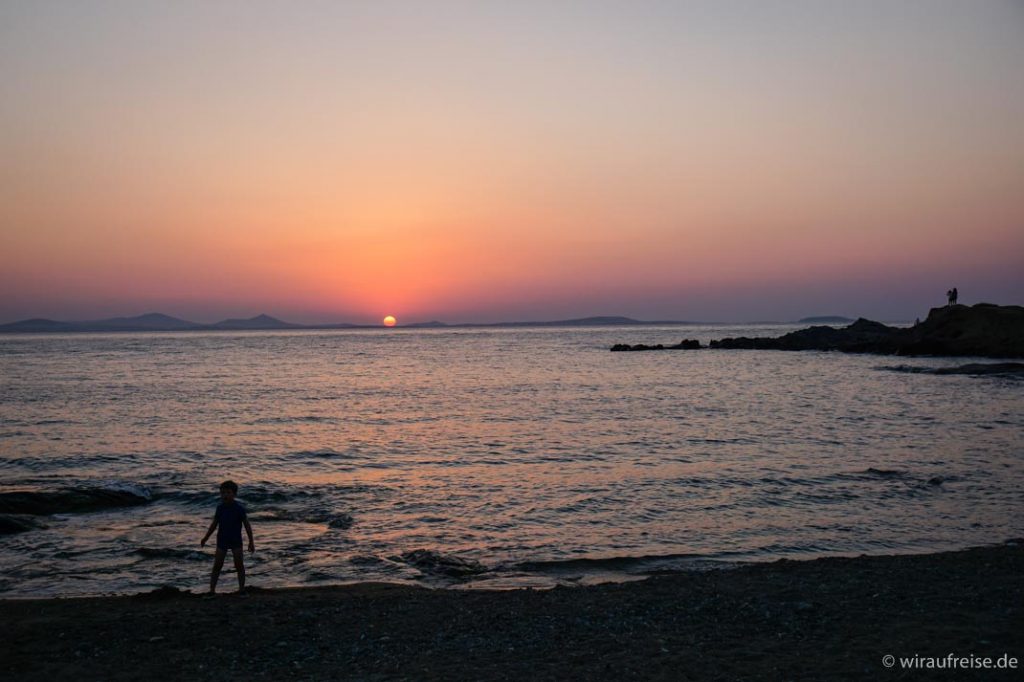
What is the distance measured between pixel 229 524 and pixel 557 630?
5.92 m

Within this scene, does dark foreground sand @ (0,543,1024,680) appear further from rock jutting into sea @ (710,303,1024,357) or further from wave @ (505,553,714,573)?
rock jutting into sea @ (710,303,1024,357)

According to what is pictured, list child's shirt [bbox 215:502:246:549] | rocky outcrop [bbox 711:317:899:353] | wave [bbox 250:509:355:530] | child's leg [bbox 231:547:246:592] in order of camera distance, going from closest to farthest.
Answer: child's leg [bbox 231:547:246:592] → child's shirt [bbox 215:502:246:549] → wave [bbox 250:509:355:530] → rocky outcrop [bbox 711:317:899:353]

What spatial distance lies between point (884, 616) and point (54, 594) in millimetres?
13154

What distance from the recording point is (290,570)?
Answer: 43.1ft

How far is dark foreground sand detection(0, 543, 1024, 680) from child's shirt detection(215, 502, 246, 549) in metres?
0.94

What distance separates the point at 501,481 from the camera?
67.6 feet

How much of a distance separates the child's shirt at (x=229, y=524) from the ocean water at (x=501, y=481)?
1.25 metres

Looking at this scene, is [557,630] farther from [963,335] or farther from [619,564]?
[963,335]

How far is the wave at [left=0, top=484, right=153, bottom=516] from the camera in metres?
17.0

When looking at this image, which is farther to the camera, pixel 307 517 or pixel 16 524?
pixel 307 517

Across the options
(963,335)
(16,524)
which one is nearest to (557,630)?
(16,524)

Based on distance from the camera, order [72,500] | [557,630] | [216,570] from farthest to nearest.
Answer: [72,500] → [216,570] → [557,630]

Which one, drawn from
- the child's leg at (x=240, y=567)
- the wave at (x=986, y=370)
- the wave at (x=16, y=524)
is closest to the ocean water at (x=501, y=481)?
the wave at (x=16, y=524)

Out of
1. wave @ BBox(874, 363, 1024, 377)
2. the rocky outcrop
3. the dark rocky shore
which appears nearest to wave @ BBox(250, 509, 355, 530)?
wave @ BBox(874, 363, 1024, 377)
